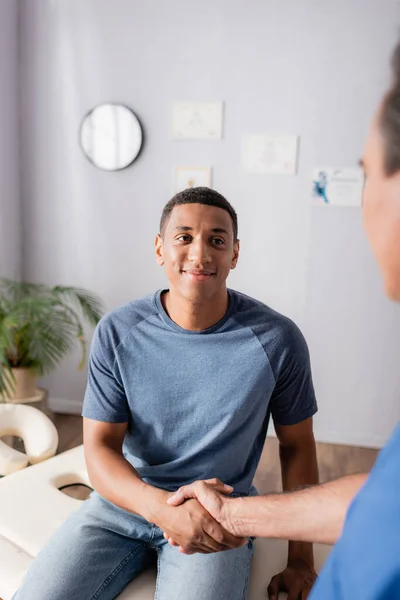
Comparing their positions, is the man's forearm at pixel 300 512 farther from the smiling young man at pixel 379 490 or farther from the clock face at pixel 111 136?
the clock face at pixel 111 136

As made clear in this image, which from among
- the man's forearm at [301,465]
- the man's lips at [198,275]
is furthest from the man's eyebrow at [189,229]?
the man's forearm at [301,465]

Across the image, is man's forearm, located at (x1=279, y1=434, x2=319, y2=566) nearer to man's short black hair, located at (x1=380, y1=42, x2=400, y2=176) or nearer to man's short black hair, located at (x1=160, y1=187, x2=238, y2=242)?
man's short black hair, located at (x1=160, y1=187, x2=238, y2=242)

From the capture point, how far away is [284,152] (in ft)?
10.3

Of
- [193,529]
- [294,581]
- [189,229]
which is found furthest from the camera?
[189,229]

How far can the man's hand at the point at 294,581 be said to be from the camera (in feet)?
4.44

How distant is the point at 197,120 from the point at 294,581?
8.16ft

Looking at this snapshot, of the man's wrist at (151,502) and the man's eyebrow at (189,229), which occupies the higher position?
the man's eyebrow at (189,229)

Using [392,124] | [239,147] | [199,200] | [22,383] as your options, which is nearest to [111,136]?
[239,147]

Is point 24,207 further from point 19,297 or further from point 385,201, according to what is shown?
point 385,201

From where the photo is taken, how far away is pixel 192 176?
10.7ft

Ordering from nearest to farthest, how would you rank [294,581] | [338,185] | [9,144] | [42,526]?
1. [294,581]
2. [42,526]
3. [338,185]
4. [9,144]

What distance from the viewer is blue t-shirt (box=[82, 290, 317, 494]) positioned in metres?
1.41

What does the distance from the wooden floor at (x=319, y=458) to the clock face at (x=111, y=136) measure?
1548 millimetres

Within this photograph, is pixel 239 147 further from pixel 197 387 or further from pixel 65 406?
pixel 197 387
